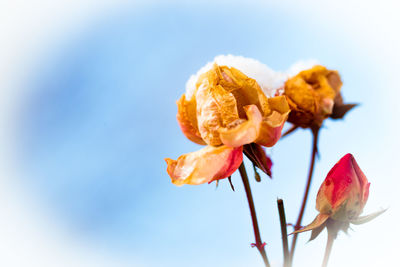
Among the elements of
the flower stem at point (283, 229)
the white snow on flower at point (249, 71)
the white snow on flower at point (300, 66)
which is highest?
→ the white snow on flower at point (300, 66)

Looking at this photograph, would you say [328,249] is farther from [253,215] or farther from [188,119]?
[188,119]

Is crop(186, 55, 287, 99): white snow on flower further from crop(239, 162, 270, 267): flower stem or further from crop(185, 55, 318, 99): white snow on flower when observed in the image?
crop(239, 162, 270, 267): flower stem

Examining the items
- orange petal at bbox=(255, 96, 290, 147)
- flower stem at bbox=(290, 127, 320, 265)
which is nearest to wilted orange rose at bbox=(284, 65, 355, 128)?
flower stem at bbox=(290, 127, 320, 265)

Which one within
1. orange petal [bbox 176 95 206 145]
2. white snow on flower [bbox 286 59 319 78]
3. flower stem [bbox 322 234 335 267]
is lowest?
flower stem [bbox 322 234 335 267]

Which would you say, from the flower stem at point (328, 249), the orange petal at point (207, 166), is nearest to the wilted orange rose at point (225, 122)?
the orange petal at point (207, 166)

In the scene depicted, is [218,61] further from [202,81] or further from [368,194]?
[368,194]

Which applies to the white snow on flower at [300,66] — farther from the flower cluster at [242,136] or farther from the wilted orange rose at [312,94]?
the flower cluster at [242,136]

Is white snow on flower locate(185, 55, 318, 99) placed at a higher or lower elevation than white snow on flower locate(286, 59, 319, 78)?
lower

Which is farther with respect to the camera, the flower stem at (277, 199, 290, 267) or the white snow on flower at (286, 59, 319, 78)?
the white snow on flower at (286, 59, 319, 78)
